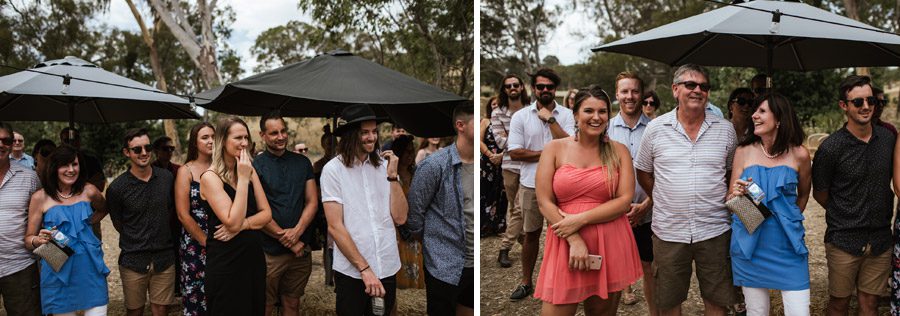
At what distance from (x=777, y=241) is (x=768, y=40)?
49.7 inches

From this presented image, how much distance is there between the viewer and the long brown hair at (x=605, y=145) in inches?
132

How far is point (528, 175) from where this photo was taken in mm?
5309

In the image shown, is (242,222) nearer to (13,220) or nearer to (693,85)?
(13,220)

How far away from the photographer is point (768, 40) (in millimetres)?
3941

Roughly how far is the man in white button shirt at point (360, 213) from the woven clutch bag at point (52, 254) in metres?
1.69

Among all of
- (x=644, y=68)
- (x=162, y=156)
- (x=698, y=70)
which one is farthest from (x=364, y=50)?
(x=698, y=70)

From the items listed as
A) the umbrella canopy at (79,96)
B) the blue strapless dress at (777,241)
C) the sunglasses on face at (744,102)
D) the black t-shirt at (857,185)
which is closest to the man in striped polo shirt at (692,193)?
the blue strapless dress at (777,241)

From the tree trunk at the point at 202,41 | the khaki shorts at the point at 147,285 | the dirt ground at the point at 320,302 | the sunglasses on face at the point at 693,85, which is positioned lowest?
the dirt ground at the point at 320,302

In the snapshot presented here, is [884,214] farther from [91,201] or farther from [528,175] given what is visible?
[91,201]

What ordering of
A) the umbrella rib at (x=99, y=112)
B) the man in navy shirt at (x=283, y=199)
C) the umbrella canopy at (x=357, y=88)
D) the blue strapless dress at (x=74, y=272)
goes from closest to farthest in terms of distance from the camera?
1. the umbrella canopy at (x=357, y=88)
2. the blue strapless dress at (x=74, y=272)
3. the man in navy shirt at (x=283, y=199)
4. the umbrella rib at (x=99, y=112)

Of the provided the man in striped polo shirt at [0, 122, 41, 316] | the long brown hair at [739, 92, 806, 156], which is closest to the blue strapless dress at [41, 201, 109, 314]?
the man in striped polo shirt at [0, 122, 41, 316]

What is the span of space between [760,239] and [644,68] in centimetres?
2854

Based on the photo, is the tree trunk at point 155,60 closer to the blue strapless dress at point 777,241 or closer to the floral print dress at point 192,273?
the floral print dress at point 192,273

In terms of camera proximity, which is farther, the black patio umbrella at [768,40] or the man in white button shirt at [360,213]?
the man in white button shirt at [360,213]
